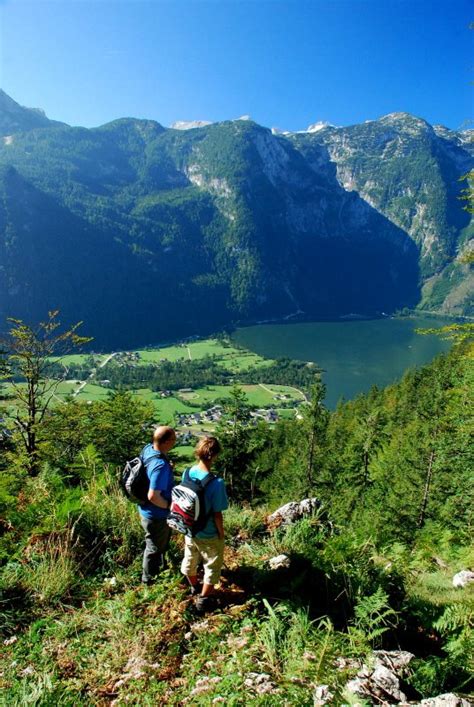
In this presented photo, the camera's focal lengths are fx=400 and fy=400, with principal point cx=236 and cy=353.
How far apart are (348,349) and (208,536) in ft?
486

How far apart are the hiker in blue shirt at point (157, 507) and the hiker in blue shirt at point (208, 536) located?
13.7 inches

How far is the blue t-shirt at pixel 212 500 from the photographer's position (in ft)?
12.2

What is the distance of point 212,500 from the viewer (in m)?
3.71

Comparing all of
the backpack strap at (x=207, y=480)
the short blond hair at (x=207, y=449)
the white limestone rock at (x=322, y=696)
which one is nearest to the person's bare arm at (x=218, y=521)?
the backpack strap at (x=207, y=480)

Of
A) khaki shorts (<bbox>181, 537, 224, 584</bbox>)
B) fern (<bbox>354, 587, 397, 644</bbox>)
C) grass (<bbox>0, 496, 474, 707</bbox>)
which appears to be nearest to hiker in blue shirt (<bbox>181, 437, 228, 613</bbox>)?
khaki shorts (<bbox>181, 537, 224, 584</bbox>)

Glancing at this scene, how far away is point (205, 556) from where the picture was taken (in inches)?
150

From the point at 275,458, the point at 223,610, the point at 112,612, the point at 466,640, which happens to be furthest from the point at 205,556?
the point at 275,458

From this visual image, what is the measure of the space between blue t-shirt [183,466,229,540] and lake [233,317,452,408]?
82.8 metres

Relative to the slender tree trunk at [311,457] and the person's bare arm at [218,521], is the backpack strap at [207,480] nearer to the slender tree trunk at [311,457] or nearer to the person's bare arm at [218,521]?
the person's bare arm at [218,521]

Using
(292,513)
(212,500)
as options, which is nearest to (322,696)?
(212,500)

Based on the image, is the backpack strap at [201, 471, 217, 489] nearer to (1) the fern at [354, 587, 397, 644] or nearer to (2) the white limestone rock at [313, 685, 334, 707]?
(1) the fern at [354, 587, 397, 644]

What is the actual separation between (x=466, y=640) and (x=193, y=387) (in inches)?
3995

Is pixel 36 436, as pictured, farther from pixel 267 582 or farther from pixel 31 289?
pixel 31 289

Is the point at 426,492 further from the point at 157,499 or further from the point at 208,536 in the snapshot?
the point at 157,499
